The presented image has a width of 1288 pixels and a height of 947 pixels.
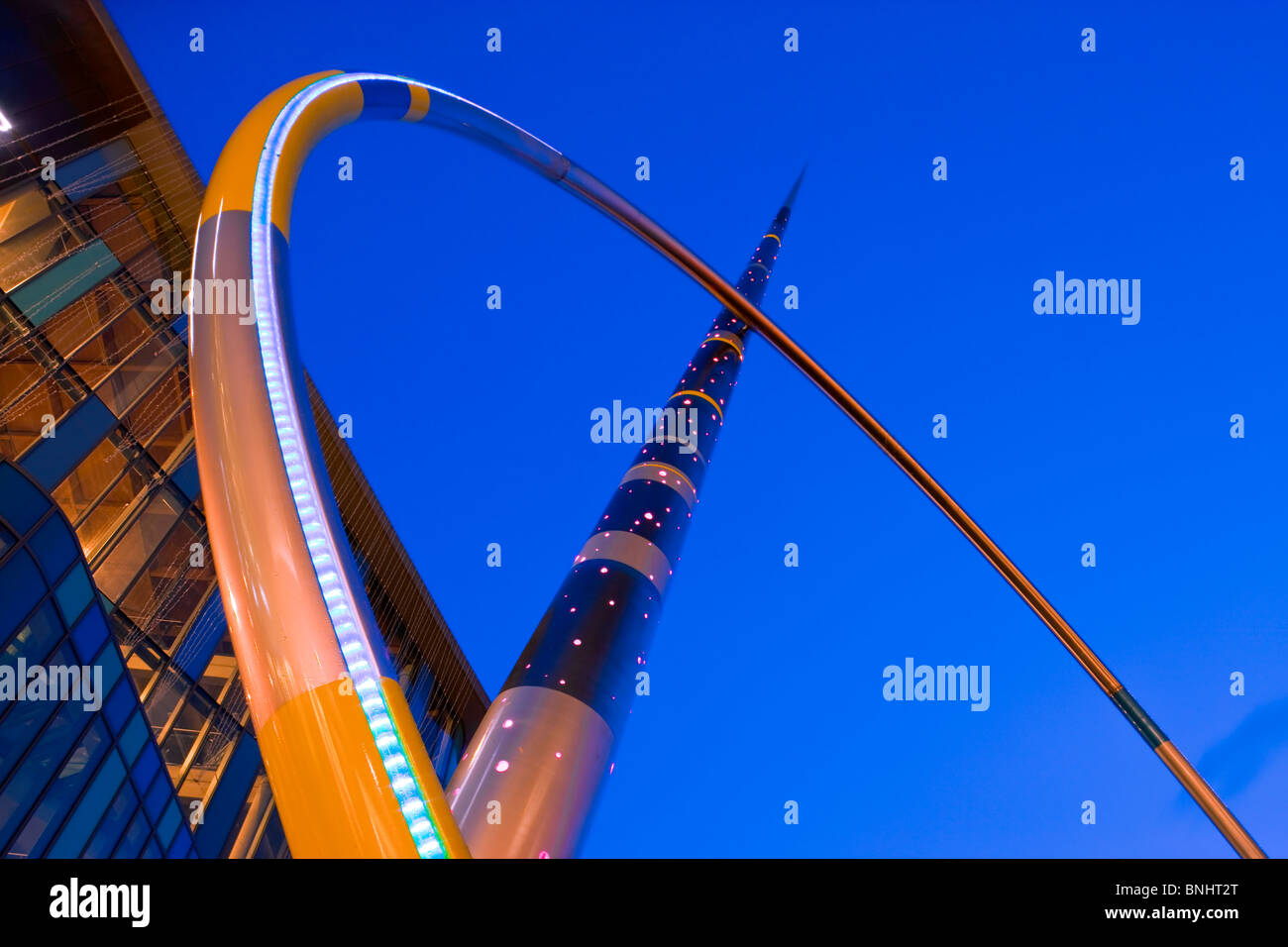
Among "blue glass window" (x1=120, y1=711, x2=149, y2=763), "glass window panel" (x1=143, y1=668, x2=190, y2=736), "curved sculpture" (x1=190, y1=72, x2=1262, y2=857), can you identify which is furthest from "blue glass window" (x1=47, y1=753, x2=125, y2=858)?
"curved sculpture" (x1=190, y1=72, x2=1262, y2=857)

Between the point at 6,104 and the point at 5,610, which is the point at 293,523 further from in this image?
the point at 6,104

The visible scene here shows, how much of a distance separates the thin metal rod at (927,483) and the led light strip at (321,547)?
722cm

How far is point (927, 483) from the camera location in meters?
9.41

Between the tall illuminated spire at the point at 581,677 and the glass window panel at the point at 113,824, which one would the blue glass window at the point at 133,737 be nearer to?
the glass window panel at the point at 113,824

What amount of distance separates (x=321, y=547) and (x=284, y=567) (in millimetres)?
110

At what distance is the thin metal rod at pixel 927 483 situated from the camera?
7793 millimetres

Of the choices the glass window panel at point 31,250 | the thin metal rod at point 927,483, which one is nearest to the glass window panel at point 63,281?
the glass window panel at point 31,250

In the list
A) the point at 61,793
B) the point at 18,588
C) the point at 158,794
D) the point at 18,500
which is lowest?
the point at 158,794

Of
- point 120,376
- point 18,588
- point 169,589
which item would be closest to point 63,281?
point 120,376

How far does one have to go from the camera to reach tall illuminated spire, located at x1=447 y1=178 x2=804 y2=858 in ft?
13.1

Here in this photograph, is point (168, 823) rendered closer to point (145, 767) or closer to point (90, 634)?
point (145, 767)
